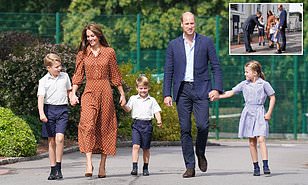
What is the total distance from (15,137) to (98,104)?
3.90 metres

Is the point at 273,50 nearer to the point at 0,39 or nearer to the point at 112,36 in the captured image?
the point at 112,36

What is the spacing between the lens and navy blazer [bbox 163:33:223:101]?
1282 cm

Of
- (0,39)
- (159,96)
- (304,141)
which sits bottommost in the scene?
(304,141)

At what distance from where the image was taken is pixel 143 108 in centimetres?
1363

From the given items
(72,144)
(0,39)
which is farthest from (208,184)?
(0,39)

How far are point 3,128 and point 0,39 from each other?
15.5ft

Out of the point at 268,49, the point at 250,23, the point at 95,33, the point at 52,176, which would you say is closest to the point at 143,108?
the point at 95,33

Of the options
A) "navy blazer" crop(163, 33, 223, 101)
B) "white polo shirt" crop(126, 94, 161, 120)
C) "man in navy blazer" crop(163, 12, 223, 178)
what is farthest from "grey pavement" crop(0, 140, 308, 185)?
"navy blazer" crop(163, 33, 223, 101)

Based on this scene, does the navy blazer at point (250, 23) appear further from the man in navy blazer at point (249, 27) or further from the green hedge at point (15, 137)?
the green hedge at point (15, 137)

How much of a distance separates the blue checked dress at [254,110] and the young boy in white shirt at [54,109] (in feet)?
7.64

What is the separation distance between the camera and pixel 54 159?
12867mm

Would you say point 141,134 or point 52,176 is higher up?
point 141,134

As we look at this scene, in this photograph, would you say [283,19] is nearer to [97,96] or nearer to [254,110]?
[254,110]

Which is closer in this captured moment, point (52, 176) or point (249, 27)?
point (52, 176)
